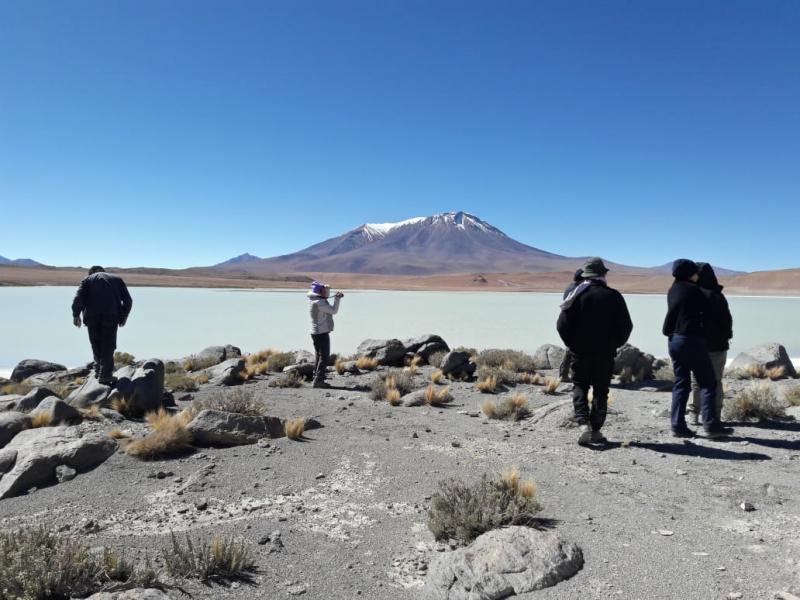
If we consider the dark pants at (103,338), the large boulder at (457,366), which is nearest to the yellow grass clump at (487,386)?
the large boulder at (457,366)

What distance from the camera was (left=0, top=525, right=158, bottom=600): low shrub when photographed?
7.14 ft

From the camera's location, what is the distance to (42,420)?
511cm

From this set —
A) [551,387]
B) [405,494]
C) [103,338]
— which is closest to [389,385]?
[551,387]

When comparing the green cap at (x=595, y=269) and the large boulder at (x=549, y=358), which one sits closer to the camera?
the green cap at (x=595, y=269)

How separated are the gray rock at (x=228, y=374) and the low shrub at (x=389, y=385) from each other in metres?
2.49

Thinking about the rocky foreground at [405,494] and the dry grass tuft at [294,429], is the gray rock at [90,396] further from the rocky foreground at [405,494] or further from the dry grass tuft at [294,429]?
the dry grass tuft at [294,429]

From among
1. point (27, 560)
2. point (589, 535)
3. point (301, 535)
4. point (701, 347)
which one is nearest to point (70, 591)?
point (27, 560)

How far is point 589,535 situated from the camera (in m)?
2.89

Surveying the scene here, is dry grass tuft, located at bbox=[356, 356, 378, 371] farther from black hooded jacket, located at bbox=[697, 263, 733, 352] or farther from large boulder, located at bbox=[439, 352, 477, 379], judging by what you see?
black hooded jacket, located at bbox=[697, 263, 733, 352]

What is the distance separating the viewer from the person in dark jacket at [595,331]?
14.4 feet

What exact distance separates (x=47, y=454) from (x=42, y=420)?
129cm

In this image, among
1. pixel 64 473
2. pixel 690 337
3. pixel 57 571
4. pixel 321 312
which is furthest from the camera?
pixel 321 312

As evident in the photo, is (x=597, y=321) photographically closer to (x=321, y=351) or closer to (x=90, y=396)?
(x=321, y=351)

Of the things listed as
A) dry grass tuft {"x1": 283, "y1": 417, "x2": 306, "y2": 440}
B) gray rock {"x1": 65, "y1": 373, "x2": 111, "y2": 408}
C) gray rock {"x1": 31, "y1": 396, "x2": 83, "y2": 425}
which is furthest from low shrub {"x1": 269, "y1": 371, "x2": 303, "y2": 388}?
dry grass tuft {"x1": 283, "y1": 417, "x2": 306, "y2": 440}
